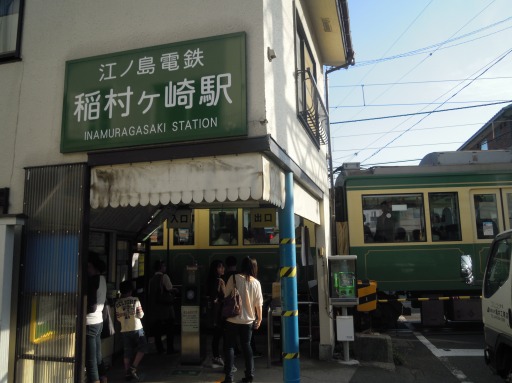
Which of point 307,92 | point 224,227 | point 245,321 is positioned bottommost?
point 245,321

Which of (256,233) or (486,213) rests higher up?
(486,213)

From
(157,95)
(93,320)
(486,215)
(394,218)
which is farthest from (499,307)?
(486,215)

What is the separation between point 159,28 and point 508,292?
476cm

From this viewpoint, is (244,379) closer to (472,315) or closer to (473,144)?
(472,315)

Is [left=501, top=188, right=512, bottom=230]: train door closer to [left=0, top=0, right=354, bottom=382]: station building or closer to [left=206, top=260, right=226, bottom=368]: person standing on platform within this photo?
[left=0, top=0, right=354, bottom=382]: station building

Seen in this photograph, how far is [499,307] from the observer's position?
191 inches

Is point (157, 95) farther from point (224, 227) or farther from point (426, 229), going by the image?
point (426, 229)

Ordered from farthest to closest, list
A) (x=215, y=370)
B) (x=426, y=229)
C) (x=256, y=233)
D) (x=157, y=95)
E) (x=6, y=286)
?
(x=256, y=233) → (x=426, y=229) → (x=215, y=370) → (x=6, y=286) → (x=157, y=95)

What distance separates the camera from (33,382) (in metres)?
4.73

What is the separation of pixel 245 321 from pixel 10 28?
493cm

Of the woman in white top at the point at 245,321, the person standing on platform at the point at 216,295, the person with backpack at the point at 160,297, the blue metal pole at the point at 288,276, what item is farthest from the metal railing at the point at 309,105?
the person with backpack at the point at 160,297

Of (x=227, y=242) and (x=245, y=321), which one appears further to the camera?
(x=227, y=242)

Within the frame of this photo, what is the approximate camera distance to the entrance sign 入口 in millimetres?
4293

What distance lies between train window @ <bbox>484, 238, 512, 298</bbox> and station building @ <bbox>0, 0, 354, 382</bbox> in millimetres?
2495
